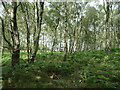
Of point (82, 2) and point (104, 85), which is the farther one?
point (82, 2)

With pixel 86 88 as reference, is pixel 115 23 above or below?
above

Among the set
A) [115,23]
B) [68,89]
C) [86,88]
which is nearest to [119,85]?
[86,88]

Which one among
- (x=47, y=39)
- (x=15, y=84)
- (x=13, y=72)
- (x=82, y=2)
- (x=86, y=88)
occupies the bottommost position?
(x=86, y=88)

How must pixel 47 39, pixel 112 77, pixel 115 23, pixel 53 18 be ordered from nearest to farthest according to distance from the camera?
pixel 112 77 → pixel 53 18 → pixel 115 23 → pixel 47 39

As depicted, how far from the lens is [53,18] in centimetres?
2178

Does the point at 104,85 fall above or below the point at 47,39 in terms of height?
below

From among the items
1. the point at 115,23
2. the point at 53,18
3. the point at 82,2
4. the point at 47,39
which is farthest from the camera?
the point at 47,39

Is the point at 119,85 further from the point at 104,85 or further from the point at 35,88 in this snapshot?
the point at 35,88

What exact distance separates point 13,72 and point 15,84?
3.03 ft

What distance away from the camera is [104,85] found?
18.1ft

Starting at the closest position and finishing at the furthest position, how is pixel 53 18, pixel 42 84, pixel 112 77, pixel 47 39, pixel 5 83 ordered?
pixel 5 83 < pixel 42 84 < pixel 112 77 < pixel 53 18 < pixel 47 39

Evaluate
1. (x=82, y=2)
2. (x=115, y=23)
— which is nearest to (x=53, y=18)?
(x=82, y=2)

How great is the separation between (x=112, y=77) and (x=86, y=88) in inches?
86.4

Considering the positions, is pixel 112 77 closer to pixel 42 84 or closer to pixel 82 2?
pixel 42 84
